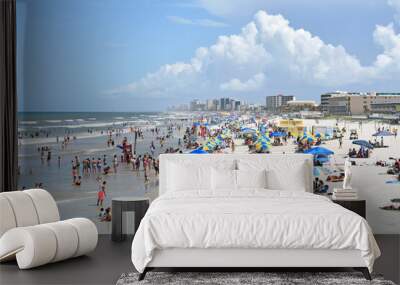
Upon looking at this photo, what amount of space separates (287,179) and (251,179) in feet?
1.36

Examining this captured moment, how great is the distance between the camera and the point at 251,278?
17.1ft

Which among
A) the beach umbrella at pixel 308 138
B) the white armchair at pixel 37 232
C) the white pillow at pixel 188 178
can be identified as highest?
the beach umbrella at pixel 308 138

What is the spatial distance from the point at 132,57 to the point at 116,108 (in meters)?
0.67

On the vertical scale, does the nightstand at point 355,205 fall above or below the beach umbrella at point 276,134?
below

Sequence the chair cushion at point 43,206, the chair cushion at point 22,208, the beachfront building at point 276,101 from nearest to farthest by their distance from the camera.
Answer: the chair cushion at point 22,208, the chair cushion at point 43,206, the beachfront building at point 276,101

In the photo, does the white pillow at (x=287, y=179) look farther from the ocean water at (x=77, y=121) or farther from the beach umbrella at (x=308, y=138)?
the ocean water at (x=77, y=121)

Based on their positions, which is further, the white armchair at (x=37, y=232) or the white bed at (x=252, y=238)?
the white armchair at (x=37, y=232)

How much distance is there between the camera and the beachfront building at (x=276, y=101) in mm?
8078

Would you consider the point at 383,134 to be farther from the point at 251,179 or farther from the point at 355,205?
the point at 251,179

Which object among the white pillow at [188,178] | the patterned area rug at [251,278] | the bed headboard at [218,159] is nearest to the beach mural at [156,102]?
the bed headboard at [218,159]

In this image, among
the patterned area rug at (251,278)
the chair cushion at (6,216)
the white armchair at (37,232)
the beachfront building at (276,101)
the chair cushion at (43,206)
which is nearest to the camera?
the patterned area rug at (251,278)

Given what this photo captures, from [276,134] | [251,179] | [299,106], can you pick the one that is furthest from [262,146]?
[251,179]

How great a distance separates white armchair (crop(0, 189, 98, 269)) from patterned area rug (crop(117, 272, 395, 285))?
754 mm

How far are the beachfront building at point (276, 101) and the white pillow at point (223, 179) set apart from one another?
1.41 meters
